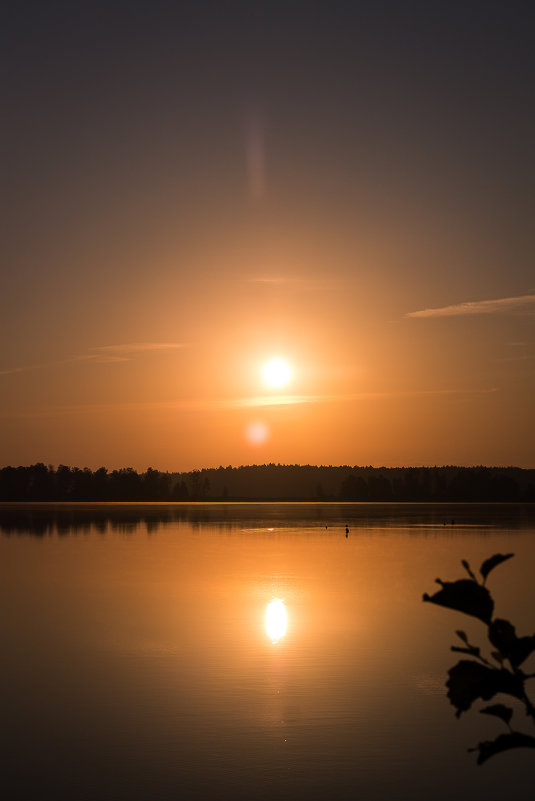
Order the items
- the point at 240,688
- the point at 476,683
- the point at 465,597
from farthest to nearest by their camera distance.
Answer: the point at 240,688
the point at 476,683
the point at 465,597

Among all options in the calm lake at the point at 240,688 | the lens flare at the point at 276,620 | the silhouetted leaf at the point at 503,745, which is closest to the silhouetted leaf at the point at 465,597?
the silhouetted leaf at the point at 503,745

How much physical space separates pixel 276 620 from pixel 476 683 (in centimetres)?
2975

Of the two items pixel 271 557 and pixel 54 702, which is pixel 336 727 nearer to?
pixel 54 702

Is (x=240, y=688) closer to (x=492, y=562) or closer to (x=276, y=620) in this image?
(x=276, y=620)

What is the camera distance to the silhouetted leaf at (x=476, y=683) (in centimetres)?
354

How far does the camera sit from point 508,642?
3.64 m

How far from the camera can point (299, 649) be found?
88.8 feet

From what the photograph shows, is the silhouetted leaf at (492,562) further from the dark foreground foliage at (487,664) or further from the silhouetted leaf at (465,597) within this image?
the silhouetted leaf at (465,597)

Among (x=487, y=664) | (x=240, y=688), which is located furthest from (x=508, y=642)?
(x=240, y=688)

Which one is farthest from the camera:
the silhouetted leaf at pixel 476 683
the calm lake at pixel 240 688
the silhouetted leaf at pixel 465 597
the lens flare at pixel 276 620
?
the lens flare at pixel 276 620

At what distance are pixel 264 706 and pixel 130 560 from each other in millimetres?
38168

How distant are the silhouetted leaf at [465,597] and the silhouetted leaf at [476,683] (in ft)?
0.86

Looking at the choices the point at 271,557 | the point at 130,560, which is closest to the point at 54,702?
the point at 130,560

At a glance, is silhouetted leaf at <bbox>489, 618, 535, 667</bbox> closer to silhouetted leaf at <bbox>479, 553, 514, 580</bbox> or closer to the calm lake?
silhouetted leaf at <bbox>479, 553, 514, 580</bbox>
